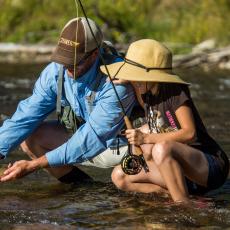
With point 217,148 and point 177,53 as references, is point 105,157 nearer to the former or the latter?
point 217,148

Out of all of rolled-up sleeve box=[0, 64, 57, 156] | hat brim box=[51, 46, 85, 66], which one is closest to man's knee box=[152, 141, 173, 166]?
hat brim box=[51, 46, 85, 66]

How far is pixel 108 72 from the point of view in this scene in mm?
4711

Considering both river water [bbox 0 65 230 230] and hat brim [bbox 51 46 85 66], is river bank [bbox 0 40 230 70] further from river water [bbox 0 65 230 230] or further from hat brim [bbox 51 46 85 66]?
hat brim [bbox 51 46 85 66]

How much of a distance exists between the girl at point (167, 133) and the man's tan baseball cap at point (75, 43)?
17 centimetres

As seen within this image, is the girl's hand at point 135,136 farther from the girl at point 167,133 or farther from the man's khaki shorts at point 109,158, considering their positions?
the man's khaki shorts at point 109,158

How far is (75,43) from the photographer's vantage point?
4805 millimetres

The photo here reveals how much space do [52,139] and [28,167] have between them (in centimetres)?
60

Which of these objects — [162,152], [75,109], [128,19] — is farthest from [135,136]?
[128,19]

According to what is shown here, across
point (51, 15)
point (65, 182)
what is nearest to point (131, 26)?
point (51, 15)

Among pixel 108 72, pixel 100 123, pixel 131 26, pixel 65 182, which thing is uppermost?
pixel 131 26

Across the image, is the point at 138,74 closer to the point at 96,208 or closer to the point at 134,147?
the point at 134,147

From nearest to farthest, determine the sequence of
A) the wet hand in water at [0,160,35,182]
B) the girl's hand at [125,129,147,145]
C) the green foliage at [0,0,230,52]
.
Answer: the girl's hand at [125,129,147,145]
the wet hand in water at [0,160,35,182]
the green foliage at [0,0,230,52]

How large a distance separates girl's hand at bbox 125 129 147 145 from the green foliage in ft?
32.7

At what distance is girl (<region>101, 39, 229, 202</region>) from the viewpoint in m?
4.59
